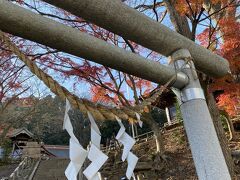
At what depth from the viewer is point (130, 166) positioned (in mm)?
1628

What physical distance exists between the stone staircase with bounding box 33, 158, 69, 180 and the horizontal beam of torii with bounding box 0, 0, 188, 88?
1008cm

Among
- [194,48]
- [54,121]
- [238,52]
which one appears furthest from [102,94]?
[54,121]

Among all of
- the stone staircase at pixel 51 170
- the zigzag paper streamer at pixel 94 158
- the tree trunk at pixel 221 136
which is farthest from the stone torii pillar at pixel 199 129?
the stone staircase at pixel 51 170

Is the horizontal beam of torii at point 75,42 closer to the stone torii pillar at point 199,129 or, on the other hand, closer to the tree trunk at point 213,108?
the stone torii pillar at point 199,129

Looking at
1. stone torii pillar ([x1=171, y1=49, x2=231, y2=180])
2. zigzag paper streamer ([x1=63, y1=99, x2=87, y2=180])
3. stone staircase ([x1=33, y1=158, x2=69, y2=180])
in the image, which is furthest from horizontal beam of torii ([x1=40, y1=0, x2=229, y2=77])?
stone staircase ([x1=33, y1=158, x2=69, y2=180])

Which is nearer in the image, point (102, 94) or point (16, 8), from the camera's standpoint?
point (16, 8)

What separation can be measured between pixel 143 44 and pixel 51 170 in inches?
440

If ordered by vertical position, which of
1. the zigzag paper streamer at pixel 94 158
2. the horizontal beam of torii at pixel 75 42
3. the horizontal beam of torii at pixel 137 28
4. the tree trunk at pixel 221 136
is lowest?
the zigzag paper streamer at pixel 94 158

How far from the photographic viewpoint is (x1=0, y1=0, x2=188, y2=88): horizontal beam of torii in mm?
1427

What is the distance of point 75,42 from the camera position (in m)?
1.61

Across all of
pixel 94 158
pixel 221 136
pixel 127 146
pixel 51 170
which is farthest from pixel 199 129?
pixel 51 170

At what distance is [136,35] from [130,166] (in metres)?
0.91

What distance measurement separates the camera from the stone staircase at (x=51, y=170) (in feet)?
36.8

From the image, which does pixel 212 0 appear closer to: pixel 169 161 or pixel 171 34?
pixel 171 34
